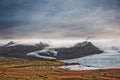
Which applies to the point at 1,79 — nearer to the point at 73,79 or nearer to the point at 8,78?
the point at 8,78

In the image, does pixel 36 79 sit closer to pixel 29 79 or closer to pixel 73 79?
pixel 29 79

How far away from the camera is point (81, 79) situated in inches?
2689

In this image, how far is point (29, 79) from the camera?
60.6 m

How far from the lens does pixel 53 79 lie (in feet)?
212

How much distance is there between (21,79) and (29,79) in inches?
80.1

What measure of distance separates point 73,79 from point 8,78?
1647cm

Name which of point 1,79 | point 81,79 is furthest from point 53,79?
point 1,79

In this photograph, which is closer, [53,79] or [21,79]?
[21,79]

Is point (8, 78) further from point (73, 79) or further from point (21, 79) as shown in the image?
point (73, 79)

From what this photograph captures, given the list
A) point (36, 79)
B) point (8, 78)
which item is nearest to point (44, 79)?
point (36, 79)

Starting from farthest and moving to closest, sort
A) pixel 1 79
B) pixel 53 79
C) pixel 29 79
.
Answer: pixel 53 79, pixel 29 79, pixel 1 79

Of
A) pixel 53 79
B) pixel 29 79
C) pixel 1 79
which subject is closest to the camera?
pixel 1 79

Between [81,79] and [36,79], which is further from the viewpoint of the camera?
[81,79]

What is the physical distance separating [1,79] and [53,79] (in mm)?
12780
